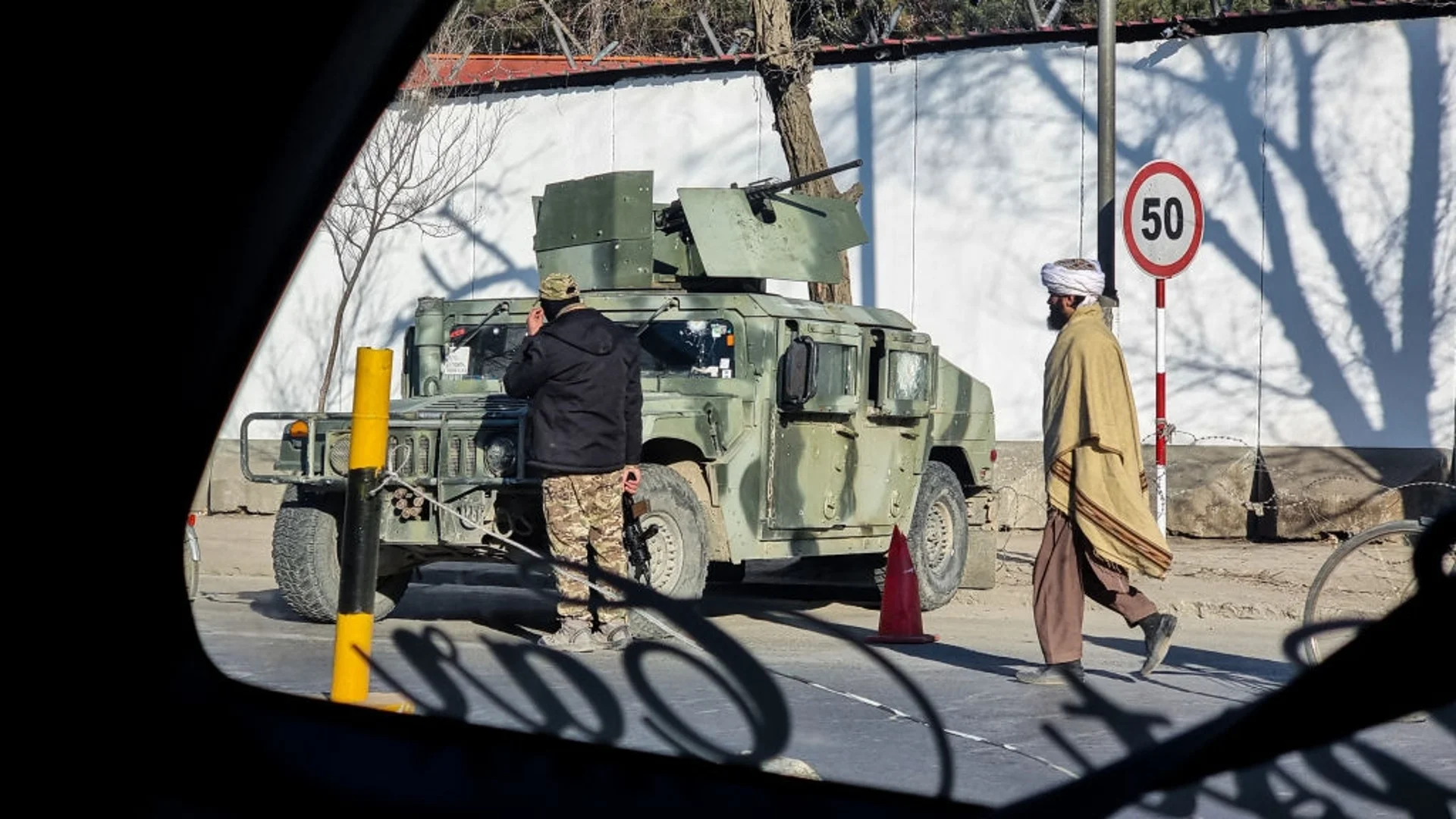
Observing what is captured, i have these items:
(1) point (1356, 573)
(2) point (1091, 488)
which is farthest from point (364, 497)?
(2) point (1091, 488)

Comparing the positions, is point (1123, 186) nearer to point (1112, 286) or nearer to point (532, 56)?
point (1112, 286)

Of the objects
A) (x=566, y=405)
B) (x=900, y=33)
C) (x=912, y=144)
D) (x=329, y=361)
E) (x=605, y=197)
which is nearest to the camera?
(x=566, y=405)

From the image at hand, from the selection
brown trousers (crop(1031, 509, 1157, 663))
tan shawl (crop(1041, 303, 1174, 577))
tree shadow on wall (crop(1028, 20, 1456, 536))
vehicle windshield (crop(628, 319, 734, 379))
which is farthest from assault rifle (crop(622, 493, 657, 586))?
tree shadow on wall (crop(1028, 20, 1456, 536))

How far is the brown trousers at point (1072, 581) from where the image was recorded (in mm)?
6320

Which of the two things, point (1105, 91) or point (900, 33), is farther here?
point (900, 33)

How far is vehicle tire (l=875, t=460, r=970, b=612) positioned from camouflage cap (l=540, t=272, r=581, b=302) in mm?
2903

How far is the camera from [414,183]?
49.4 feet

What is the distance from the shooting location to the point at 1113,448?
6.28m

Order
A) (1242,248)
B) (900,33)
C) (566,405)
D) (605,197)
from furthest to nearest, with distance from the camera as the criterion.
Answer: (900,33)
(1242,248)
(605,197)
(566,405)

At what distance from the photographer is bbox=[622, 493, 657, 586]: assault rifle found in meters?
7.20

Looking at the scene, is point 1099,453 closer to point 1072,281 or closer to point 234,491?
point 1072,281

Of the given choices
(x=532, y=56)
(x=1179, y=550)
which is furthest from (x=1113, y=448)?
(x=532, y=56)

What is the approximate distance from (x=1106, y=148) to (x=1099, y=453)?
5.61 m

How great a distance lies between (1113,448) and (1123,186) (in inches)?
316
